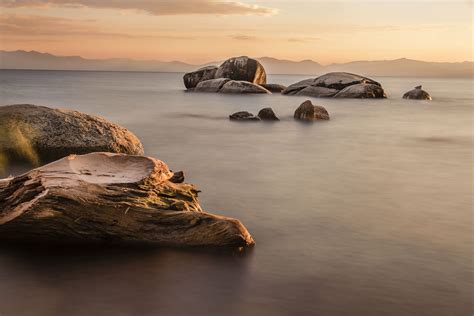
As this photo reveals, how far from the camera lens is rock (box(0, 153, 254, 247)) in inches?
228

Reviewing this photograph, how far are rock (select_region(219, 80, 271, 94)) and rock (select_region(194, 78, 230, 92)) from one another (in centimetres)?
58

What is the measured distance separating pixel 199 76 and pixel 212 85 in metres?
4.12

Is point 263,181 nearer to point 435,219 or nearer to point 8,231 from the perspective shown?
point 435,219

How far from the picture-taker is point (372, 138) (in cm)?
1836

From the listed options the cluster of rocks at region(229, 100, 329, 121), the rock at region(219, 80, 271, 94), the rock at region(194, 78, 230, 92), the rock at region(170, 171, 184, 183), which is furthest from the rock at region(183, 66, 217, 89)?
the rock at region(170, 171, 184, 183)

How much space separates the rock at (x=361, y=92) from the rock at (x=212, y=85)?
31.1ft

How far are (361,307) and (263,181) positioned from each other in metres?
5.43

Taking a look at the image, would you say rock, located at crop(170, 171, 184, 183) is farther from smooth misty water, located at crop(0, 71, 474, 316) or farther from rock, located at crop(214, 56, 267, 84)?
rock, located at crop(214, 56, 267, 84)

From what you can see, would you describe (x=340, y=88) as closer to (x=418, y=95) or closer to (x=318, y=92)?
(x=318, y=92)

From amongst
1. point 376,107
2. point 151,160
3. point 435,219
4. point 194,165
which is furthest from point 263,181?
point 376,107

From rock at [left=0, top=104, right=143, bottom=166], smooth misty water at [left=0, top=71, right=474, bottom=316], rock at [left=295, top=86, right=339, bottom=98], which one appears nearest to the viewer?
smooth misty water at [left=0, top=71, right=474, bottom=316]

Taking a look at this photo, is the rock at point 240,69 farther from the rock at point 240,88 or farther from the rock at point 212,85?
the rock at point 240,88

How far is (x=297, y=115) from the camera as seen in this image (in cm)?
2288

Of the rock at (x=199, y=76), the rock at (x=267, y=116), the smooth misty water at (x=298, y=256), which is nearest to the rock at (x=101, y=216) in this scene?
the smooth misty water at (x=298, y=256)
